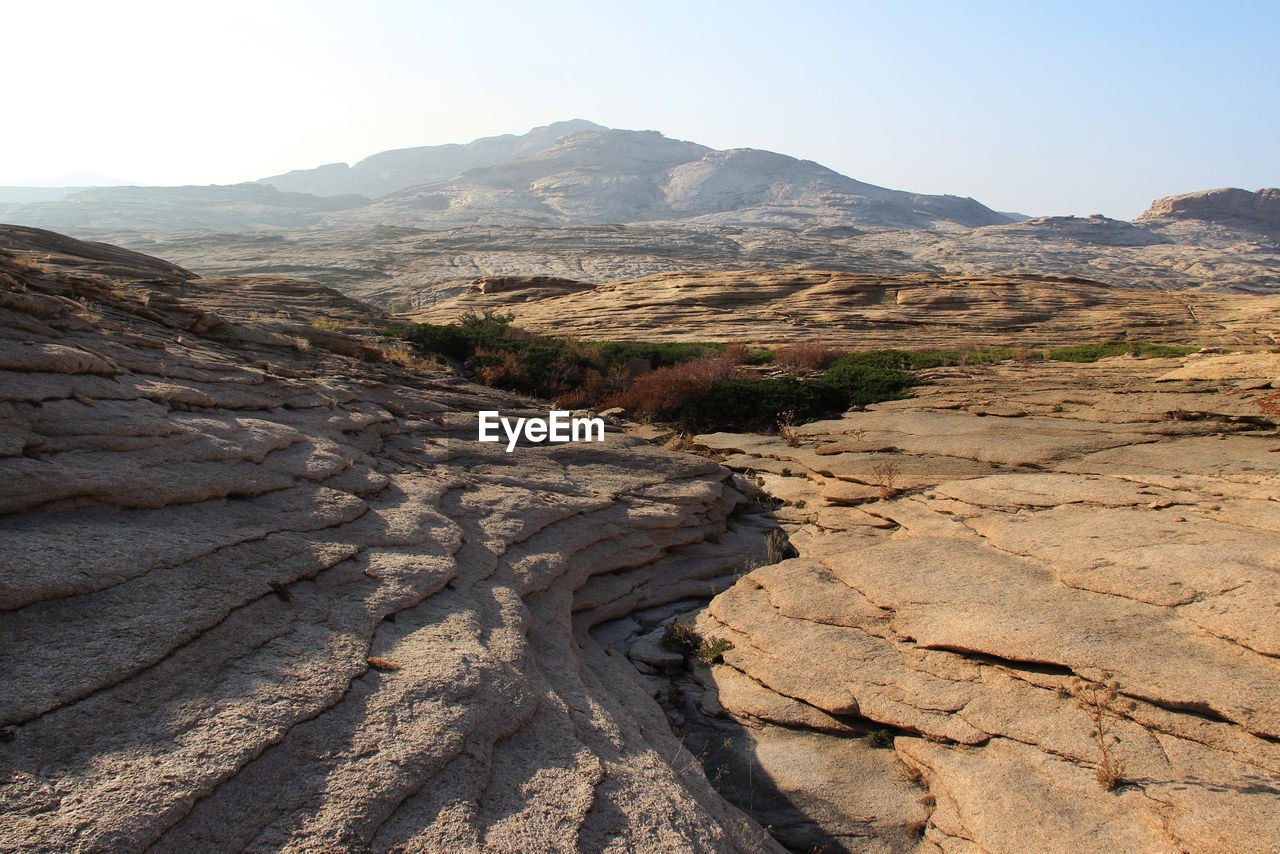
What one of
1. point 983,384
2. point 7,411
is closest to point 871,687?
point 7,411

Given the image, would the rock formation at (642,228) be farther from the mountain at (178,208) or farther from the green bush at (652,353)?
the green bush at (652,353)

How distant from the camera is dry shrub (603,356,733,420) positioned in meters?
14.8

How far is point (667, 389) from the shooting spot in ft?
48.6

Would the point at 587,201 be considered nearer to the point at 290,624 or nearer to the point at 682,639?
the point at 682,639

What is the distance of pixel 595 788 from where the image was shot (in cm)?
383

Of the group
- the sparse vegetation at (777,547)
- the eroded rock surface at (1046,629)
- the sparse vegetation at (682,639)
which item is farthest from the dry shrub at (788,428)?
the sparse vegetation at (682,639)

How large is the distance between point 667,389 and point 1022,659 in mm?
10118

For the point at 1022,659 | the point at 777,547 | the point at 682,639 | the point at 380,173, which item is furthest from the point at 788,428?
the point at 380,173

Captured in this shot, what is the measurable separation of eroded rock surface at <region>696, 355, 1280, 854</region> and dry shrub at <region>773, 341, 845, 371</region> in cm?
654

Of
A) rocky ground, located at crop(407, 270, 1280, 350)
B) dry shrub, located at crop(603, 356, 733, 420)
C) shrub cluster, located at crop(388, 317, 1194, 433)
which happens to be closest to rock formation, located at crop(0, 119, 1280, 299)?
rocky ground, located at crop(407, 270, 1280, 350)

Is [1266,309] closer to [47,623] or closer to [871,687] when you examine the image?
[871,687]

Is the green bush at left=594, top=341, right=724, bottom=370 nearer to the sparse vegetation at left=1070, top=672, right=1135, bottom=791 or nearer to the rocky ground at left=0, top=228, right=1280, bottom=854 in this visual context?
the rocky ground at left=0, top=228, right=1280, bottom=854

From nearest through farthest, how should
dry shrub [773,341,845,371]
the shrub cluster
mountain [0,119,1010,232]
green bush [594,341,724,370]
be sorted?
the shrub cluster → dry shrub [773,341,845,371] → green bush [594,341,724,370] → mountain [0,119,1010,232]

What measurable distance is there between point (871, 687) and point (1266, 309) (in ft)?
71.8
